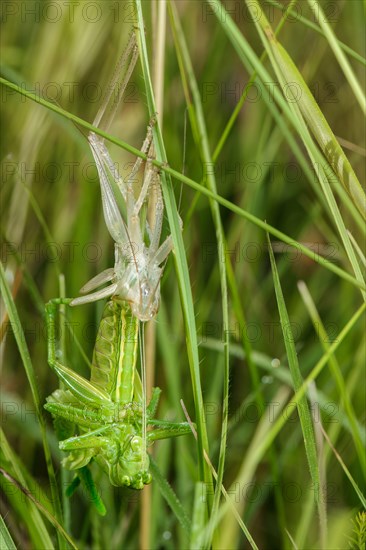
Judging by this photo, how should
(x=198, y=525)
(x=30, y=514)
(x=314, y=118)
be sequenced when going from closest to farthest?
1. (x=198, y=525)
2. (x=314, y=118)
3. (x=30, y=514)

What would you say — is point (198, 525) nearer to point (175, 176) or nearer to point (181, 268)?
point (181, 268)

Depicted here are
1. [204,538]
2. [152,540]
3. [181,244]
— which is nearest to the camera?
[204,538]

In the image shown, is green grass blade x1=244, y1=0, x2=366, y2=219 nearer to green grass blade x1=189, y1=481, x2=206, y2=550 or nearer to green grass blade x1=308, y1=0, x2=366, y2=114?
green grass blade x1=308, y1=0, x2=366, y2=114

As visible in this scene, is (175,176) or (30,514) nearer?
(175,176)

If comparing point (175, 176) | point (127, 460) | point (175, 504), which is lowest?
point (175, 504)

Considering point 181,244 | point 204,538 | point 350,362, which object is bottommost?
point 204,538

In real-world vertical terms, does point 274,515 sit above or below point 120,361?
below

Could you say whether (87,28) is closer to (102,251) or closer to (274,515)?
(102,251)

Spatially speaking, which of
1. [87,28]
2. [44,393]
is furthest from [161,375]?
[87,28]

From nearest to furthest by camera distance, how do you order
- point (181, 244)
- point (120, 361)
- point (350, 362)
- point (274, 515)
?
point (181, 244), point (120, 361), point (350, 362), point (274, 515)

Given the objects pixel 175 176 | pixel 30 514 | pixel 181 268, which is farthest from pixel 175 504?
pixel 175 176

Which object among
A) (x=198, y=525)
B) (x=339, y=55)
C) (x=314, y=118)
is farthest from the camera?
(x=314, y=118)
